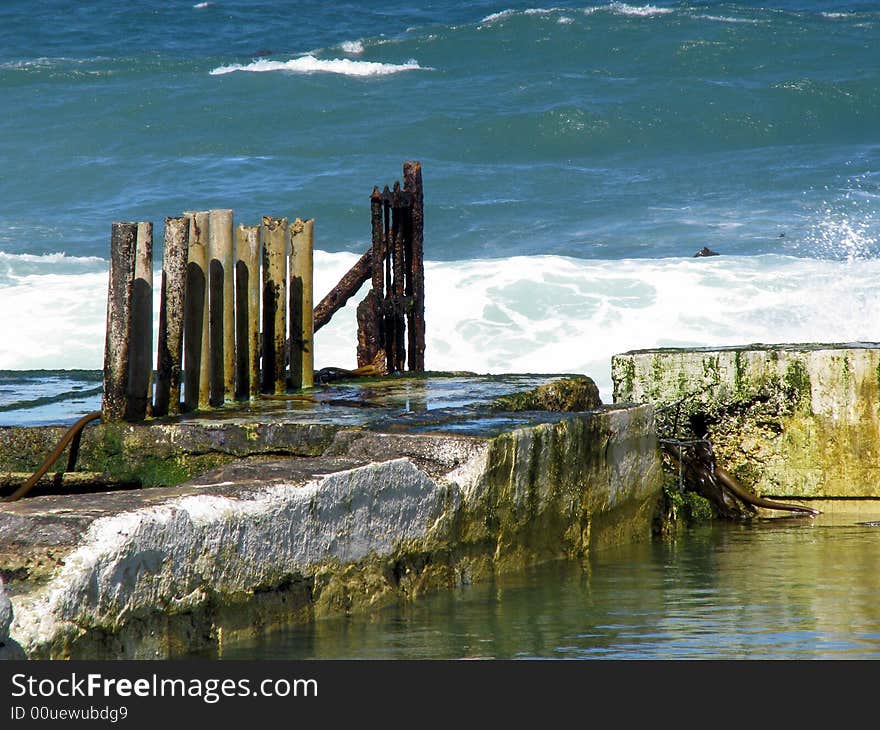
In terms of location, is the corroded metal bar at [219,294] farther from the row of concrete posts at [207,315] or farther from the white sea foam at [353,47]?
the white sea foam at [353,47]

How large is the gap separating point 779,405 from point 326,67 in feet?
87.3

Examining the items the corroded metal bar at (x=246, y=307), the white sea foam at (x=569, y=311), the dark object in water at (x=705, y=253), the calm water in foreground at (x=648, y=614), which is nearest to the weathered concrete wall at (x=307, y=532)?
the calm water in foreground at (x=648, y=614)

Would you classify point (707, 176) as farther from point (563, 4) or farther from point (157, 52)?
point (157, 52)

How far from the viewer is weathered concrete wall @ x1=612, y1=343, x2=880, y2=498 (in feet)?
25.9

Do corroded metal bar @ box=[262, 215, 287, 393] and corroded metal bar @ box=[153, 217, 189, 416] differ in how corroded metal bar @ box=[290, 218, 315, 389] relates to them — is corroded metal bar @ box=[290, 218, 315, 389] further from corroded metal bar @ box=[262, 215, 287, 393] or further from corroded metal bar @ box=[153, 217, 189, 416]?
corroded metal bar @ box=[153, 217, 189, 416]

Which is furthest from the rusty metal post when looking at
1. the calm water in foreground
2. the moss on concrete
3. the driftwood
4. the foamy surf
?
the foamy surf

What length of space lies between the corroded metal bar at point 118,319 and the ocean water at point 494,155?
25.1ft

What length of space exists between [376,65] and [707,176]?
35.8 feet

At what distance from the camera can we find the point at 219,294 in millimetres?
6812

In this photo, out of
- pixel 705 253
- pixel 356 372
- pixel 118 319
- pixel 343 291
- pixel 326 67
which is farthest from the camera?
pixel 326 67

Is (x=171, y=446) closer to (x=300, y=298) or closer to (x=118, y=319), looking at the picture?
(x=118, y=319)

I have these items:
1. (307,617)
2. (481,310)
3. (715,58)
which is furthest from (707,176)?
(307,617)

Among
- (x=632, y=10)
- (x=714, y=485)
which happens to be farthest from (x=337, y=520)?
(x=632, y=10)

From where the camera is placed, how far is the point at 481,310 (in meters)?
16.7
